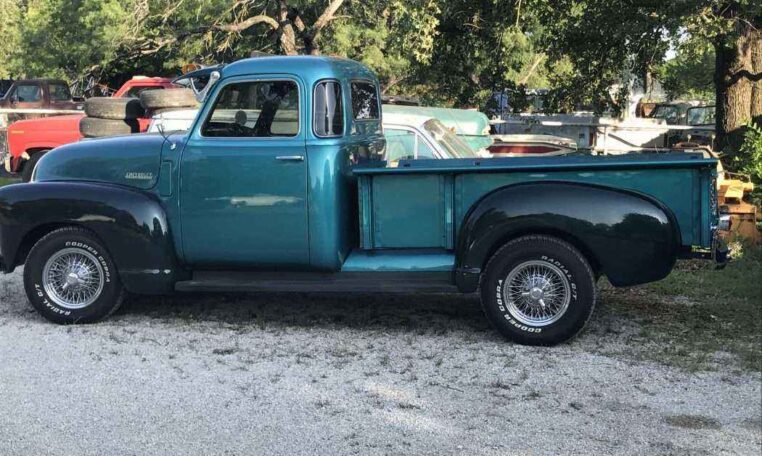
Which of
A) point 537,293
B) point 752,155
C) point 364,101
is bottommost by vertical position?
point 537,293

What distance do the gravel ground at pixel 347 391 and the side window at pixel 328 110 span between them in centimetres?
156

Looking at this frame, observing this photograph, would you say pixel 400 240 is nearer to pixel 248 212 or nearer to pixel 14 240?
pixel 248 212

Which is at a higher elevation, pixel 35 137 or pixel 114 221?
pixel 35 137

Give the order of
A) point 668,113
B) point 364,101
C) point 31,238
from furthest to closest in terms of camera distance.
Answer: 1. point 668,113
2. point 364,101
3. point 31,238

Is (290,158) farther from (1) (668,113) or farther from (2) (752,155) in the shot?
(1) (668,113)

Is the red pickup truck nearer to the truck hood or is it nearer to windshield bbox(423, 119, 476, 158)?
windshield bbox(423, 119, 476, 158)

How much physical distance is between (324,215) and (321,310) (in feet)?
4.38

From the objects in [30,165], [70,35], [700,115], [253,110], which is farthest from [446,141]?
[70,35]

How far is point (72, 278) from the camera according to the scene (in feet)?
22.1

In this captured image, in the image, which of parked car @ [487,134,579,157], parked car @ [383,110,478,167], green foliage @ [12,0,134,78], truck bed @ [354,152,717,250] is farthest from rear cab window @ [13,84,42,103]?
truck bed @ [354,152,717,250]

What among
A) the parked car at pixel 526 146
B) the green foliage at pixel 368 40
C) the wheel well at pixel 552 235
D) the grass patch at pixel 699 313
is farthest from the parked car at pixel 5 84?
the wheel well at pixel 552 235

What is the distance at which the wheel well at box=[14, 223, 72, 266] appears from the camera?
6820 mm

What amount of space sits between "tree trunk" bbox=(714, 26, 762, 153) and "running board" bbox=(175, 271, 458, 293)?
26.9 feet

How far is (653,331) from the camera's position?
6414 millimetres
